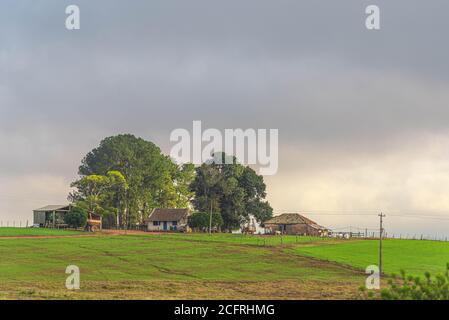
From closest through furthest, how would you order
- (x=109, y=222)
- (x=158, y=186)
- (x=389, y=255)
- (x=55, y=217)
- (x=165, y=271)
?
1. (x=165, y=271)
2. (x=389, y=255)
3. (x=55, y=217)
4. (x=109, y=222)
5. (x=158, y=186)

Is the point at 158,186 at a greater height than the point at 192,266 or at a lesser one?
greater

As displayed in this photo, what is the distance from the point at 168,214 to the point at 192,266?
73.7m

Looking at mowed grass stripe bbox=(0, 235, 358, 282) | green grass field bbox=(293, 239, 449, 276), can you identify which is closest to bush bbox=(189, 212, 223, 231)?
green grass field bbox=(293, 239, 449, 276)

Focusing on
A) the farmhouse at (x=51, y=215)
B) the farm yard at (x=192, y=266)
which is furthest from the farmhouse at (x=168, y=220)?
the farm yard at (x=192, y=266)

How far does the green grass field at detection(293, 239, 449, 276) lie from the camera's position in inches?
2758

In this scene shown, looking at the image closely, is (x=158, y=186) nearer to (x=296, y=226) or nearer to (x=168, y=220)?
(x=168, y=220)

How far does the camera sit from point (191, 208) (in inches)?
5871

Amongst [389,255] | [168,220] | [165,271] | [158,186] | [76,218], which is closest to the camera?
[165,271]

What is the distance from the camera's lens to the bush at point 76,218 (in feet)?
389

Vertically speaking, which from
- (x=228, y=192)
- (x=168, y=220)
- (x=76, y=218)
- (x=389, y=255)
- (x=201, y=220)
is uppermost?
(x=228, y=192)

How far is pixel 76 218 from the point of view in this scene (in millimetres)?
118438

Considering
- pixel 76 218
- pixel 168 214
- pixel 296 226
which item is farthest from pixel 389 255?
pixel 168 214

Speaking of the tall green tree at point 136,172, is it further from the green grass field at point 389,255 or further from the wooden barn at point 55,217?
the green grass field at point 389,255
